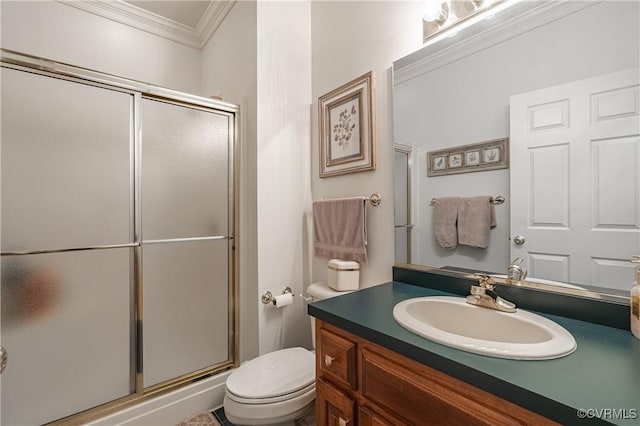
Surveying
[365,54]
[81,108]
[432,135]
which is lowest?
[432,135]

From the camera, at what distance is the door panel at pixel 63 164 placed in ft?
3.93

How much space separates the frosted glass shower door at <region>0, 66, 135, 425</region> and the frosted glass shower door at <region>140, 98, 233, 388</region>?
10cm

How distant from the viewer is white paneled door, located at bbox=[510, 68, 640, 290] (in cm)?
82

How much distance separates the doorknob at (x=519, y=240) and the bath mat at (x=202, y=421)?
170cm

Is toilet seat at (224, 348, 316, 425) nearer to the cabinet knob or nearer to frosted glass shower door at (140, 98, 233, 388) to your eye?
the cabinet knob

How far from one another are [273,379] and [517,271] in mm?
1077

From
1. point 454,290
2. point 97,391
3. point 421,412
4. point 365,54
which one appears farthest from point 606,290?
point 97,391

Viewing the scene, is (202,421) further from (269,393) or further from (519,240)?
(519,240)

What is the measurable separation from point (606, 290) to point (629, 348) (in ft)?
0.65

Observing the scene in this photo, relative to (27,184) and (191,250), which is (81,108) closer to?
(27,184)

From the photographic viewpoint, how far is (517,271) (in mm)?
1007

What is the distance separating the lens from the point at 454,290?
1170 mm

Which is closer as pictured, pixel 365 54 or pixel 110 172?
pixel 110 172

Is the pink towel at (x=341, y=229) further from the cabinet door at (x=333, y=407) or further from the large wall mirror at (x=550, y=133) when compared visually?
the cabinet door at (x=333, y=407)
